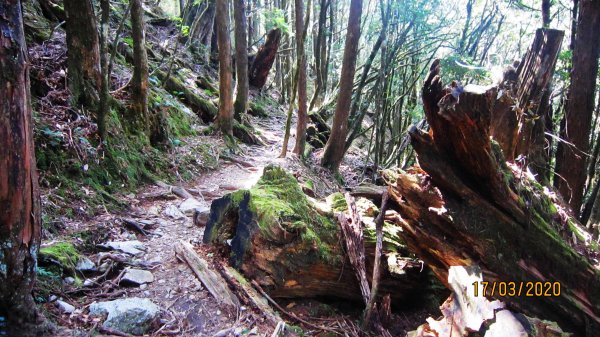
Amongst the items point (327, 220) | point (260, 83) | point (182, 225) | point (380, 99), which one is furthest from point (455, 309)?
point (260, 83)

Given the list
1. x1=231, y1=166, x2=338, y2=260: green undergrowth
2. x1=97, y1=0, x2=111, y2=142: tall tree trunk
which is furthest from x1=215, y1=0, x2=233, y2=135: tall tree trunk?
x1=231, y1=166, x2=338, y2=260: green undergrowth

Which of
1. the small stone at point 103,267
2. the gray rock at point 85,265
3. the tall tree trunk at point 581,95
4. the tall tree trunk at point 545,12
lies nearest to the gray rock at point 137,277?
the small stone at point 103,267

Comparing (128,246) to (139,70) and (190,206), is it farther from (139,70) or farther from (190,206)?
(139,70)

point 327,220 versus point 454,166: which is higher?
point 454,166

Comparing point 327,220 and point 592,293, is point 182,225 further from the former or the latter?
point 592,293

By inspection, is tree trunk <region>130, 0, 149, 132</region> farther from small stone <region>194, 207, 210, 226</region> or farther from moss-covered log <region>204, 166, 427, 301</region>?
moss-covered log <region>204, 166, 427, 301</region>

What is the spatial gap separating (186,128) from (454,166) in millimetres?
7189

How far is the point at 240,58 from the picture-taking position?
1191cm

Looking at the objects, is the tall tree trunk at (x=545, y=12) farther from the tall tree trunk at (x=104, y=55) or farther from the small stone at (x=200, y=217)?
the tall tree trunk at (x=104, y=55)

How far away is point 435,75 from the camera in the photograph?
134 inches

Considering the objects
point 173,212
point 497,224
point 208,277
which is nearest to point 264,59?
point 173,212

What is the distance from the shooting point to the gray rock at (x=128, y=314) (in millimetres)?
3109

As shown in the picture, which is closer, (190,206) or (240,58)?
(190,206)

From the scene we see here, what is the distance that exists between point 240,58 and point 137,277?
361 inches
